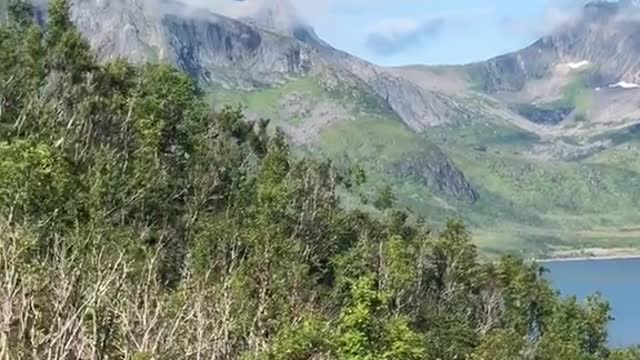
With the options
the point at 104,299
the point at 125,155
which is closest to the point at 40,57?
the point at 125,155

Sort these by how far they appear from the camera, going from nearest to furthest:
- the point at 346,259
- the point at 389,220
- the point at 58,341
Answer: the point at 58,341 → the point at 346,259 → the point at 389,220

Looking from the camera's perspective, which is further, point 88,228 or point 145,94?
point 145,94

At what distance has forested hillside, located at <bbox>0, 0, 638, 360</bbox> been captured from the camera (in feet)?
107

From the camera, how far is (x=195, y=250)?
62219 millimetres

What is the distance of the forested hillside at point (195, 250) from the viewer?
32719 millimetres

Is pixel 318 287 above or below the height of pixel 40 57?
below

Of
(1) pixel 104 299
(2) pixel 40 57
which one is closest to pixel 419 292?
(2) pixel 40 57

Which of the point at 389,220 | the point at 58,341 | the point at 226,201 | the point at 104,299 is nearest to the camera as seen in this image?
the point at 58,341

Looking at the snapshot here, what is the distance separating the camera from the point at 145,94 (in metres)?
85.3

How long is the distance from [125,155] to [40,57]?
13.5 metres

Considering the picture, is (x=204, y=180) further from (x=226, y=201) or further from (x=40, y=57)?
(x=40, y=57)

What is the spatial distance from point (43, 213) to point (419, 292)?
43271 mm

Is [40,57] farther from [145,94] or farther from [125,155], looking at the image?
[125,155]

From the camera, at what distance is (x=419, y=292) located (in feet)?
281
